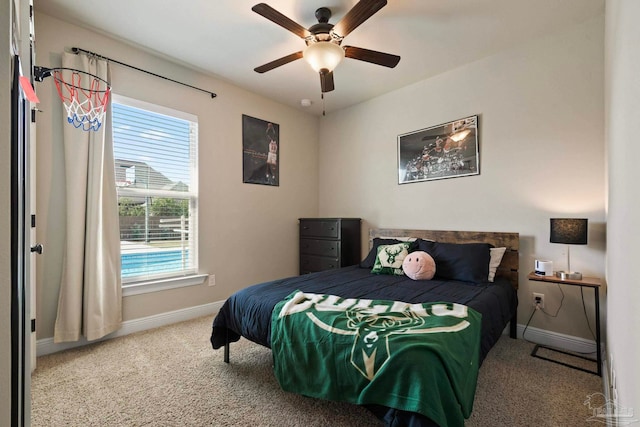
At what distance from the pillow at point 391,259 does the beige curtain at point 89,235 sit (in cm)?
239

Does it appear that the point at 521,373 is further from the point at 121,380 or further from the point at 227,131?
the point at 227,131

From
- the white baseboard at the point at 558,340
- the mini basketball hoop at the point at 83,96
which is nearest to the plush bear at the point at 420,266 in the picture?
the white baseboard at the point at 558,340

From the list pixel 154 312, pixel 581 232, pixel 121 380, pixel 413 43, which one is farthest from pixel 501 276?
pixel 154 312

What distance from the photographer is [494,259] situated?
2.58 meters

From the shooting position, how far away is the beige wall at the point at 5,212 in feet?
2.39

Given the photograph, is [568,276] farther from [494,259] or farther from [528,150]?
[528,150]

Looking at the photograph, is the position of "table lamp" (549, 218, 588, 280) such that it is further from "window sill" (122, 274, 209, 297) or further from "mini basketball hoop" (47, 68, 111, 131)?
"mini basketball hoop" (47, 68, 111, 131)

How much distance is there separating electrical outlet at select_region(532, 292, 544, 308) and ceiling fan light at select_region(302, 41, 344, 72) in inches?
103

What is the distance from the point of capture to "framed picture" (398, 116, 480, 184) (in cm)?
295

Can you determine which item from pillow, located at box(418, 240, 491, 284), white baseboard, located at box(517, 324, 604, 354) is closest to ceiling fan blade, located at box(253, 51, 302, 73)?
pillow, located at box(418, 240, 491, 284)

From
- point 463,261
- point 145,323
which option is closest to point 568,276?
point 463,261

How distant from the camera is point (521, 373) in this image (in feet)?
6.68

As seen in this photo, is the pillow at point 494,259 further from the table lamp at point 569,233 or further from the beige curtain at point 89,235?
the beige curtain at point 89,235

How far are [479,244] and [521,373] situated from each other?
1.03 meters
